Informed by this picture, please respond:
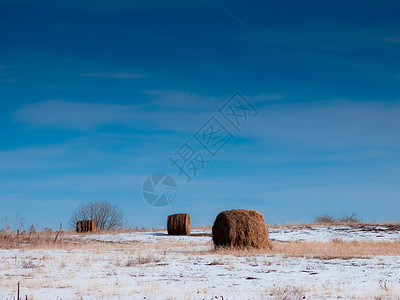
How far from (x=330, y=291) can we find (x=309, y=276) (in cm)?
187

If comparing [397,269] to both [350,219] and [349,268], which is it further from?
[350,219]

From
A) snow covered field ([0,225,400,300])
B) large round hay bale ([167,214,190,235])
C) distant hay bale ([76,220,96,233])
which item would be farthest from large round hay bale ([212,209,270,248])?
distant hay bale ([76,220,96,233])

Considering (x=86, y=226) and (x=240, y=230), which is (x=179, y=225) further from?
(x=240, y=230)

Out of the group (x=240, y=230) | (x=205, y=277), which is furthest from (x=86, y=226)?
(x=205, y=277)

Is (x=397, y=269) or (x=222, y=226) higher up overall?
(x=222, y=226)

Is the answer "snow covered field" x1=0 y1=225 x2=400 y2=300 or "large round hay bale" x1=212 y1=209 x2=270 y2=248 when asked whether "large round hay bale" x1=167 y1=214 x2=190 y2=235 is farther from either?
"snow covered field" x1=0 y1=225 x2=400 y2=300

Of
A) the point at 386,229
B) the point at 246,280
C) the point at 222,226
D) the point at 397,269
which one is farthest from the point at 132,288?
the point at 386,229

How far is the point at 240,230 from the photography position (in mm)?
15172

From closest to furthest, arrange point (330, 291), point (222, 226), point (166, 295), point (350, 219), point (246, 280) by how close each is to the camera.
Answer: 1. point (166, 295)
2. point (330, 291)
3. point (246, 280)
4. point (222, 226)
5. point (350, 219)

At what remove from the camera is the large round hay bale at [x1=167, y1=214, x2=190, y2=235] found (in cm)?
2773

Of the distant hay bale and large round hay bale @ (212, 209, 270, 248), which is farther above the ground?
the distant hay bale

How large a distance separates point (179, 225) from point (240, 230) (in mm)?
12935

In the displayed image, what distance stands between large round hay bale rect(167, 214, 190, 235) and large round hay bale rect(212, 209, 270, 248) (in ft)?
40.0

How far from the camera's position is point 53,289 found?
8.02 meters
